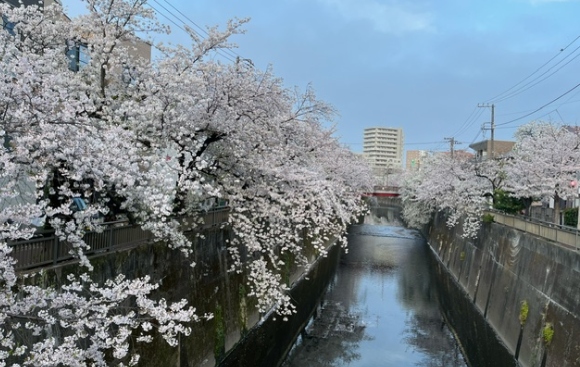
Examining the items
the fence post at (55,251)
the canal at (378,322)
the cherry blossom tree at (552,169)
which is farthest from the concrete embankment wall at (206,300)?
the cherry blossom tree at (552,169)

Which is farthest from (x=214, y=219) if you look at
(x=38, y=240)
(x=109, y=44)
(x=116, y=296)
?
(x=116, y=296)

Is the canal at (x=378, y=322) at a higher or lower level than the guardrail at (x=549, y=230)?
lower

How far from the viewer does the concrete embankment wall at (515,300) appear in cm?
1404

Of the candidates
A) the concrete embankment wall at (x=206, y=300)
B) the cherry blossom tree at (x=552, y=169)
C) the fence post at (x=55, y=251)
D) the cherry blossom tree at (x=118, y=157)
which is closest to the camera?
the cherry blossom tree at (x=118, y=157)

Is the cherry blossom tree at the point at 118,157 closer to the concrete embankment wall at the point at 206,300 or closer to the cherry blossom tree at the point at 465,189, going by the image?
the concrete embankment wall at the point at 206,300

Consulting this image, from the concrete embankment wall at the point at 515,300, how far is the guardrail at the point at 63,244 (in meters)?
11.3

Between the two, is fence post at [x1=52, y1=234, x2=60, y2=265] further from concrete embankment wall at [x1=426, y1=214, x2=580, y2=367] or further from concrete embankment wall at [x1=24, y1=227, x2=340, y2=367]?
concrete embankment wall at [x1=426, y1=214, x2=580, y2=367]

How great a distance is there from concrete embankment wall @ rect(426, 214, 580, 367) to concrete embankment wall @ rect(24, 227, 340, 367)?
825 cm

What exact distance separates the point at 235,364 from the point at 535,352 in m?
9.68

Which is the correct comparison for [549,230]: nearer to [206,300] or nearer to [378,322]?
[378,322]

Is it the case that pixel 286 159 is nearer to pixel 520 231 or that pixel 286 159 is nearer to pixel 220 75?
pixel 220 75

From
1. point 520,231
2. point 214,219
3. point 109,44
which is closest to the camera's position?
point 109,44

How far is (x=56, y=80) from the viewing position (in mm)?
7770

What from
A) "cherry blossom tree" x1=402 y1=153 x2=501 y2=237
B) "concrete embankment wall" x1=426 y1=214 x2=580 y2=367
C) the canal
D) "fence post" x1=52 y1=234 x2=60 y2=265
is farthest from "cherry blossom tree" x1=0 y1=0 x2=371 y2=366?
"cherry blossom tree" x1=402 y1=153 x2=501 y2=237
